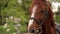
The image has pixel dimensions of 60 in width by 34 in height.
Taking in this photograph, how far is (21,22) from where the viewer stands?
10828mm

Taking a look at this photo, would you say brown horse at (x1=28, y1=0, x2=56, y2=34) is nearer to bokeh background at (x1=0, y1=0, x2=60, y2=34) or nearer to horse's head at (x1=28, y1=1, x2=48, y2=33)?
horse's head at (x1=28, y1=1, x2=48, y2=33)

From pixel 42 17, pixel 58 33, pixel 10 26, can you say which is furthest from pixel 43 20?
pixel 10 26

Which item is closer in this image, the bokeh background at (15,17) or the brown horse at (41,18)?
the brown horse at (41,18)

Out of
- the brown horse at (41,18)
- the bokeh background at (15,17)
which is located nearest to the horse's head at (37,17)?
the brown horse at (41,18)

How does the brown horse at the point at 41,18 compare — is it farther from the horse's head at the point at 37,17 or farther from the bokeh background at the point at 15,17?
the bokeh background at the point at 15,17

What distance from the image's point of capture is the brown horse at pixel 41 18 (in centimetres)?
461

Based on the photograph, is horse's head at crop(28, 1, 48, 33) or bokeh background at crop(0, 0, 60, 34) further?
bokeh background at crop(0, 0, 60, 34)

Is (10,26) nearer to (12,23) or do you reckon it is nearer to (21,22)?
(12,23)

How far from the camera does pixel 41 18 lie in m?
4.67

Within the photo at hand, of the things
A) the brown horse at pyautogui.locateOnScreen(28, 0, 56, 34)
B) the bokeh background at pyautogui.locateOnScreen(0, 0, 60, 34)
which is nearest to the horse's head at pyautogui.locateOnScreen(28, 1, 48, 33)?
the brown horse at pyautogui.locateOnScreen(28, 0, 56, 34)

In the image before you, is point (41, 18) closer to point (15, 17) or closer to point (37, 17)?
point (37, 17)

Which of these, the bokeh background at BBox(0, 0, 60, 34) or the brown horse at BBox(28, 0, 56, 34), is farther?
the bokeh background at BBox(0, 0, 60, 34)

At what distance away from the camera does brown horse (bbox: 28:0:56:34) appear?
4.61 metres

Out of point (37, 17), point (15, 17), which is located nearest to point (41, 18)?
point (37, 17)
